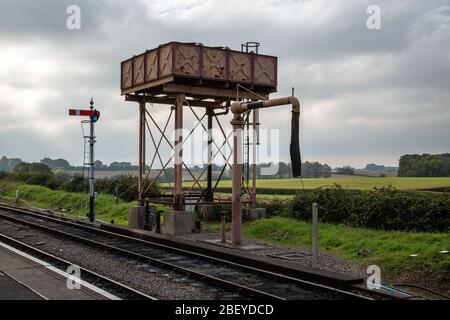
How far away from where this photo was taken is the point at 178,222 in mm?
21125

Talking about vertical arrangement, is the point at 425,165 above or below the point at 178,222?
above

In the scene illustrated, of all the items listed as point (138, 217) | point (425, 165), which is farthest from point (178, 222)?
point (425, 165)

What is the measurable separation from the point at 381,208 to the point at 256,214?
6290mm

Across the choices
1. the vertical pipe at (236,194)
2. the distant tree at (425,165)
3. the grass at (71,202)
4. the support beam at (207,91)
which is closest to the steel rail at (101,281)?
the vertical pipe at (236,194)

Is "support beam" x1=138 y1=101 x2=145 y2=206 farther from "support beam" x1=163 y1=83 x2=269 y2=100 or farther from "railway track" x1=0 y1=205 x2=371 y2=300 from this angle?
"railway track" x1=0 y1=205 x2=371 y2=300

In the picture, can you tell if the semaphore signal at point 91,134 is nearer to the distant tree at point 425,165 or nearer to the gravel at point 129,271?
the gravel at point 129,271

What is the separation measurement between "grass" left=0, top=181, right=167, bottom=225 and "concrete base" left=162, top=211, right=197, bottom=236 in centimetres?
743

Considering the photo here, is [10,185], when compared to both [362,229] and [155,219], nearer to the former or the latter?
[155,219]

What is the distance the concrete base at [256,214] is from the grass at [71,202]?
7.92 m

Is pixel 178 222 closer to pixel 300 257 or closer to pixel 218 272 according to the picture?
pixel 300 257

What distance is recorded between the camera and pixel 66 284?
11.0 meters

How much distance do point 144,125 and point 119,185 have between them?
15.1 m

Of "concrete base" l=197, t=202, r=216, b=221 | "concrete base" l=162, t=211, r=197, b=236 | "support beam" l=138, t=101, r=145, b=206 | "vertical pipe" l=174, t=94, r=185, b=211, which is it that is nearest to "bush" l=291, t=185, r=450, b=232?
"concrete base" l=197, t=202, r=216, b=221
